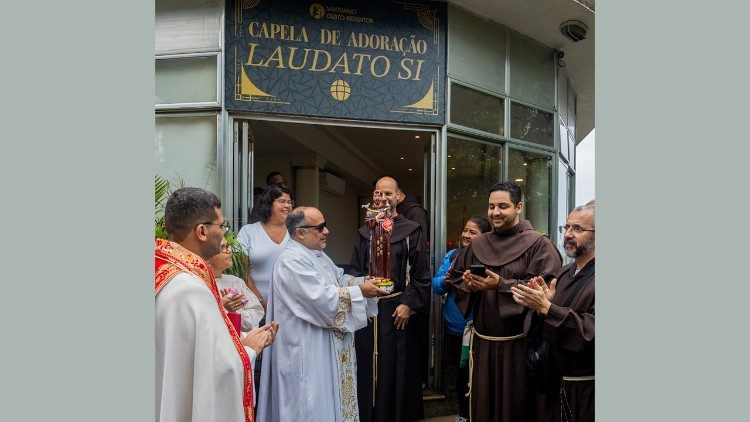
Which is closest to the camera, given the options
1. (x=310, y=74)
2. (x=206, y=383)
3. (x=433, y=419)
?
(x=206, y=383)

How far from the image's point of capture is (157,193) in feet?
16.4

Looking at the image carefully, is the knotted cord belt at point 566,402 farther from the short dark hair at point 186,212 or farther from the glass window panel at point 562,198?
the glass window panel at point 562,198

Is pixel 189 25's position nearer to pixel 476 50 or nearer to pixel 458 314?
pixel 476 50

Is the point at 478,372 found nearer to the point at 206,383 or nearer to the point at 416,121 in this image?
the point at 206,383

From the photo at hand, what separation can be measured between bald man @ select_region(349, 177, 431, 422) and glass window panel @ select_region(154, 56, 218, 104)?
2.01 meters

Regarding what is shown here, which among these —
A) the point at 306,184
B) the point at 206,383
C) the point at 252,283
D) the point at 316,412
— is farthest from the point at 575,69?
the point at 206,383

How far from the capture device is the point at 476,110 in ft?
23.5

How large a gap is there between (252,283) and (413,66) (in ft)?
9.71

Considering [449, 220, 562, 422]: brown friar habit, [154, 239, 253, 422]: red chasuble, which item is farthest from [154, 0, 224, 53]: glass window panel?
[154, 239, 253, 422]: red chasuble

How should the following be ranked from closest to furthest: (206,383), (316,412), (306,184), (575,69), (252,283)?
(206,383) → (316,412) → (252,283) → (575,69) → (306,184)

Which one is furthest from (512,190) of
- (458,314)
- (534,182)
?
(534,182)

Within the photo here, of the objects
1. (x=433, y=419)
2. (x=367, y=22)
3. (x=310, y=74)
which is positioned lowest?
(x=433, y=419)

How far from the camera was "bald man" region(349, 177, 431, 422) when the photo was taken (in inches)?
218

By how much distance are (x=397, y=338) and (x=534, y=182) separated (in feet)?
11.0
